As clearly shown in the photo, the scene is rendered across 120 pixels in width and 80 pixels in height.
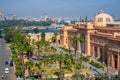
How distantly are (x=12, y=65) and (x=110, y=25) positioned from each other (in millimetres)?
19583

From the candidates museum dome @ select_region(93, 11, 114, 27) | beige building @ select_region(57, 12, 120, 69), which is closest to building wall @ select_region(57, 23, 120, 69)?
beige building @ select_region(57, 12, 120, 69)

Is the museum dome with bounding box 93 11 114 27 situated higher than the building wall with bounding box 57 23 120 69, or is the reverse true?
the museum dome with bounding box 93 11 114 27

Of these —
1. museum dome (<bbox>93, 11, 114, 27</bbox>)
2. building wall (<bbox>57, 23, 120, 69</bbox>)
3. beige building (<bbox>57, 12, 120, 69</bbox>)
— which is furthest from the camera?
museum dome (<bbox>93, 11, 114, 27</bbox>)

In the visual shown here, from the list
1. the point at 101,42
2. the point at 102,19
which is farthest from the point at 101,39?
the point at 102,19

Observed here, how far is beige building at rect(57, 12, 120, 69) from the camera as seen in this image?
42.3 metres

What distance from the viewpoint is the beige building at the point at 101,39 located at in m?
42.3

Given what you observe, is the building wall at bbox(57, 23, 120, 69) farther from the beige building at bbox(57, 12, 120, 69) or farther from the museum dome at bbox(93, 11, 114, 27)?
the museum dome at bbox(93, 11, 114, 27)

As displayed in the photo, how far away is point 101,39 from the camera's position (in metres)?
48.7

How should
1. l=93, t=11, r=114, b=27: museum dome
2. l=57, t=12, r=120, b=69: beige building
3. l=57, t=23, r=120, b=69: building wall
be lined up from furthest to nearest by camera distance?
1. l=93, t=11, r=114, b=27: museum dome
2. l=57, t=12, r=120, b=69: beige building
3. l=57, t=23, r=120, b=69: building wall

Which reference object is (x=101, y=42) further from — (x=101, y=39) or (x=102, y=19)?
(x=102, y=19)

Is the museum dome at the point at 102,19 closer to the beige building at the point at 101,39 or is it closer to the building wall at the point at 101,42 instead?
the beige building at the point at 101,39

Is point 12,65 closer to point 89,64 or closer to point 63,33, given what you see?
point 89,64

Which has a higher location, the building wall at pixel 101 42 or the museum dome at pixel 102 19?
the museum dome at pixel 102 19

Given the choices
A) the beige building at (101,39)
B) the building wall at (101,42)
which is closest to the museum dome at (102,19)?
the beige building at (101,39)
